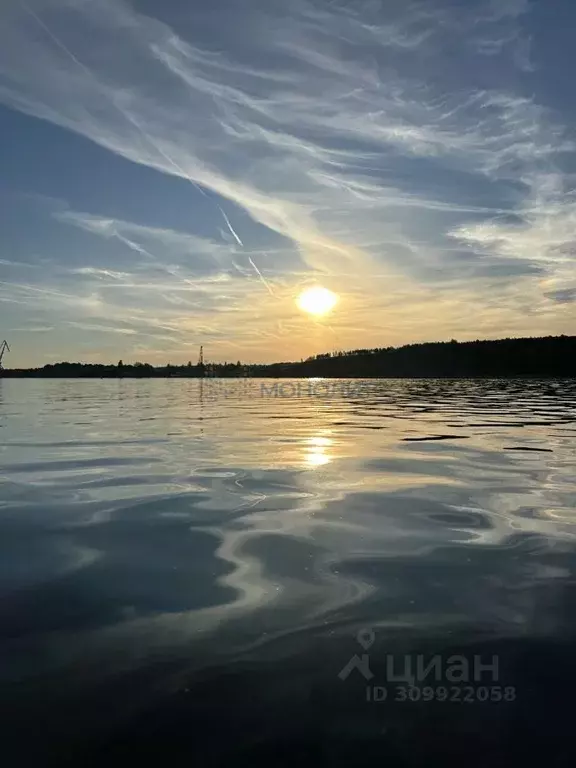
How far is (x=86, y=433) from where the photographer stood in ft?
78.2

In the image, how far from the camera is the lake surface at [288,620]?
3.98 meters

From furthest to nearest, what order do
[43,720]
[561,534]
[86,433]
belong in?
[86,433]
[561,534]
[43,720]

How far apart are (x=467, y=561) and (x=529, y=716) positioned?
3539 millimetres

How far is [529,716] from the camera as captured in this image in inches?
164

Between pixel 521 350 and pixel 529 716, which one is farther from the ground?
pixel 521 350

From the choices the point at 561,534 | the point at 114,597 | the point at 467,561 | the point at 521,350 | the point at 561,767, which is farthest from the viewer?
the point at 521,350

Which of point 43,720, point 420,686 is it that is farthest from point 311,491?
point 43,720

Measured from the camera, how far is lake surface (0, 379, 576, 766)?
157 inches

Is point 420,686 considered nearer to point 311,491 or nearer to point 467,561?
point 467,561

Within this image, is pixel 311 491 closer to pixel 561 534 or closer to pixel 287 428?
pixel 561 534

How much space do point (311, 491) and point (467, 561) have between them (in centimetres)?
495

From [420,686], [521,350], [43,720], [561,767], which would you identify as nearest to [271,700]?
[420,686]

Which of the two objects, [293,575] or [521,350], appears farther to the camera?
[521,350]

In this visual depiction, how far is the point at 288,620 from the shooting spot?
5.85 meters
